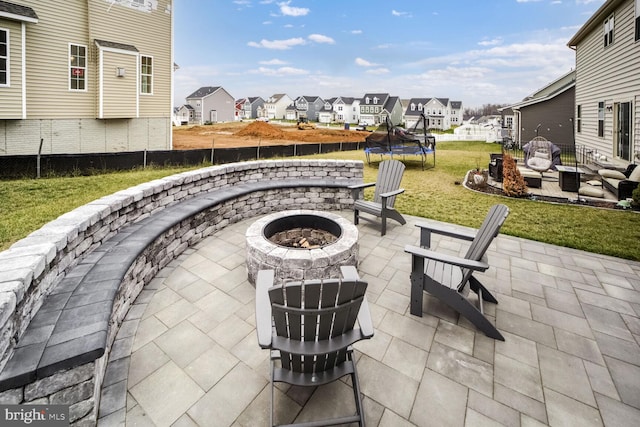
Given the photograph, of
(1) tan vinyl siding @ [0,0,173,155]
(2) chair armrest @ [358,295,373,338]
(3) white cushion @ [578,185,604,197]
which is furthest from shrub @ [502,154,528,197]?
(1) tan vinyl siding @ [0,0,173,155]

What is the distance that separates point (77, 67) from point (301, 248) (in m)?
13.9

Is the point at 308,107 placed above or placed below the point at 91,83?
above

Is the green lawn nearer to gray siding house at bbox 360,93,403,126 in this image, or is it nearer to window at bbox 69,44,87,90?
window at bbox 69,44,87,90

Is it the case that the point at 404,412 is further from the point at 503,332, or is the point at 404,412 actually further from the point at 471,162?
the point at 471,162

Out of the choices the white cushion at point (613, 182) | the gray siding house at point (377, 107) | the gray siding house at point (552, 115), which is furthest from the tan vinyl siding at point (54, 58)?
the gray siding house at point (377, 107)

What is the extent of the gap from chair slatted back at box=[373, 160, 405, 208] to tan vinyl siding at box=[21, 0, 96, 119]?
512 inches

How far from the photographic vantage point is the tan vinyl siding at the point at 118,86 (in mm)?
12586

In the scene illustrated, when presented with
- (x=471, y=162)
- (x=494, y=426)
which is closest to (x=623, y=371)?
(x=494, y=426)

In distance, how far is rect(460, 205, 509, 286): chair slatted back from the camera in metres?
→ 2.70

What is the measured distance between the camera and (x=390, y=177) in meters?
5.71

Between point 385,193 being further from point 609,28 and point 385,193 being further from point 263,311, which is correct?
point 609,28

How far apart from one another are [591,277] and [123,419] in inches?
197

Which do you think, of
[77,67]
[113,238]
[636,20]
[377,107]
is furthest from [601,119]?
[377,107]

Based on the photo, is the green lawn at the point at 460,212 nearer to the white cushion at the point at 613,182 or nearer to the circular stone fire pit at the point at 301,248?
the white cushion at the point at 613,182
